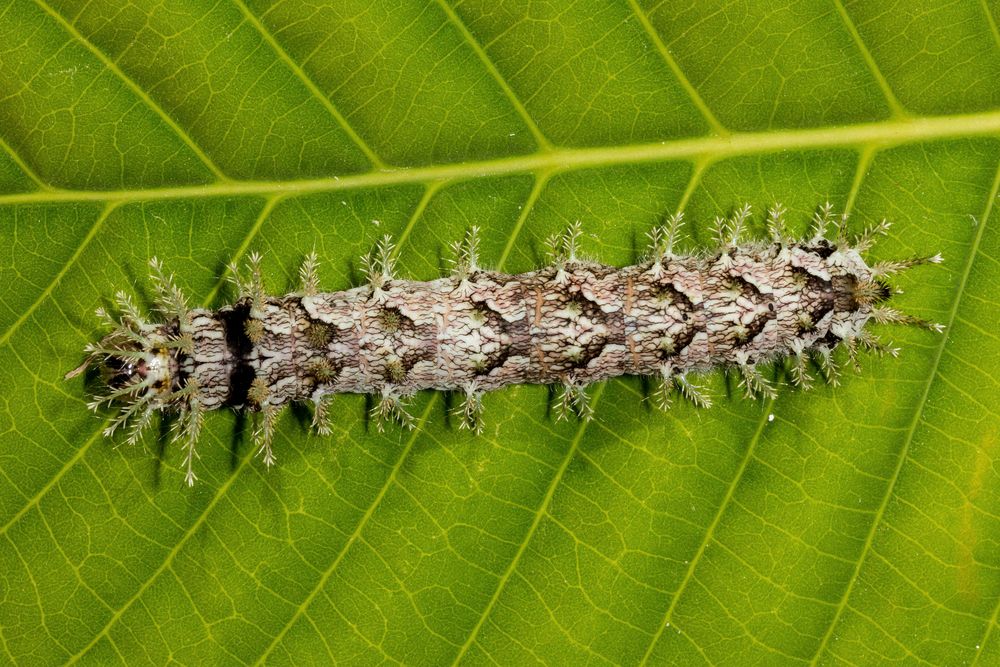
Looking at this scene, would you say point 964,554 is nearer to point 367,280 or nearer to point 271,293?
point 367,280

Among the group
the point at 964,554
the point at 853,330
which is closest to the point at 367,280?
the point at 853,330

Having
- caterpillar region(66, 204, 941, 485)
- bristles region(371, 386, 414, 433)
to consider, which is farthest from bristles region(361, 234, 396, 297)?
bristles region(371, 386, 414, 433)

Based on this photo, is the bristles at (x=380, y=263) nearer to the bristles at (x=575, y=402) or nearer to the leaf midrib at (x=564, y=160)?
the leaf midrib at (x=564, y=160)

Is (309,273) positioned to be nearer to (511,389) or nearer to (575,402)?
(511,389)

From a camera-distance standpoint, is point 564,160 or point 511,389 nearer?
point 564,160

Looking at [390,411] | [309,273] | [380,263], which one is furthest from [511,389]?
[309,273]

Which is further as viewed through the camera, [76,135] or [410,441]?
[410,441]
